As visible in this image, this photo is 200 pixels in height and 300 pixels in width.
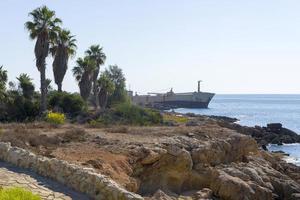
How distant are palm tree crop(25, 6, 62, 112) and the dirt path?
2934 cm

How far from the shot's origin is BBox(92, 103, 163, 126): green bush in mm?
38156

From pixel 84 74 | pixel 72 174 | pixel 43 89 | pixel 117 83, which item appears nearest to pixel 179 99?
pixel 117 83

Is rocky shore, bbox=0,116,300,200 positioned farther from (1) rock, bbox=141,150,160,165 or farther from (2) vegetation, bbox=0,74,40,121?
(2) vegetation, bbox=0,74,40,121

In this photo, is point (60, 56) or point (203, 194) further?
point (60, 56)

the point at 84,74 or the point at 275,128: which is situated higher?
the point at 84,74

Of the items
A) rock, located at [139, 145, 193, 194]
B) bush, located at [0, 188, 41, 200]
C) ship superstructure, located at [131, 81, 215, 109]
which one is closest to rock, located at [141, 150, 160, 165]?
rock, located at [139, 145, 193, 194]

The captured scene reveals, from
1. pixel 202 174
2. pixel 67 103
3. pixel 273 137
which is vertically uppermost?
pixel 67 103

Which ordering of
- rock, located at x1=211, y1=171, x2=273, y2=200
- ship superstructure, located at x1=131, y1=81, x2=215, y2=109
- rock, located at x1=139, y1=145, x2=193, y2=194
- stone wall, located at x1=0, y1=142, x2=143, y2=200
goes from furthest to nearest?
ship superstructure, located at x1=131, y1=81, x2=215, y2=109 → rock, located at x1=211, y1=171, x2=273, y2=200 → rock, located at x1=139, y1=145, x2=193, y2=194 → stone wall, located at x1=0, y1=142, x2=143, y2=200

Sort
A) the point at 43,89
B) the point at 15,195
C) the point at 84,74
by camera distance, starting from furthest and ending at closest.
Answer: the point at 84,74, the point at 43,89, the point at 15,195

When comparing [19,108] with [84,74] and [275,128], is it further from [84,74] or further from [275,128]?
[275,128]

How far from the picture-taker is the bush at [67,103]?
151ft

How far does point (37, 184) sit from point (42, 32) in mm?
32056

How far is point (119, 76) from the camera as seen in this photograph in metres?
83.9

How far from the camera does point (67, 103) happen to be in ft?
152
